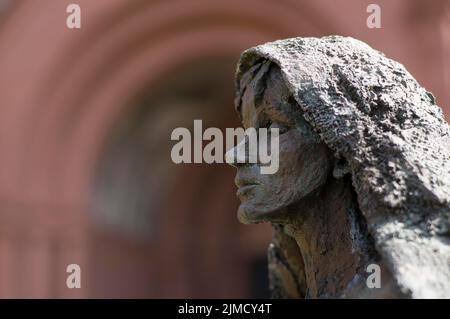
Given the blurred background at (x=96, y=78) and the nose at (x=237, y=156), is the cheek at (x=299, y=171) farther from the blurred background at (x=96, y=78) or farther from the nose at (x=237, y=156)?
the blurred background at (x=96, y=78)

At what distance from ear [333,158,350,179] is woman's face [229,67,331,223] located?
28mm

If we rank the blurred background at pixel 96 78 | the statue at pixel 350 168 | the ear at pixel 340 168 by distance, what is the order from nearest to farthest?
the statue at pixel 350 168, the ear at pixel 340 168, the blurred background at pixel 96 78

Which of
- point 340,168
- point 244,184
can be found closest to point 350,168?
point 340,168

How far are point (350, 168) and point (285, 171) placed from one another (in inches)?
6.8

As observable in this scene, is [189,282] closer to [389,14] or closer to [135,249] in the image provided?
[135,249]

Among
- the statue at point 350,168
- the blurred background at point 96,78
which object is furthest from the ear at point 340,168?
the blurred background at point 96,78

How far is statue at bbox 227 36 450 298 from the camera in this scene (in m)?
1.97

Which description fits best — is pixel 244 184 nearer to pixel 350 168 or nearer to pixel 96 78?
pixel 350 168

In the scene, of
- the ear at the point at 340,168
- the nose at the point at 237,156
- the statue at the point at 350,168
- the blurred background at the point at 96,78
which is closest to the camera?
the statue at the point at 350,168

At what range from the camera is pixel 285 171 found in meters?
2.20

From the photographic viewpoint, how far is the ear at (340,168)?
7.04 ft

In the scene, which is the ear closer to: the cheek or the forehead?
the cheek
